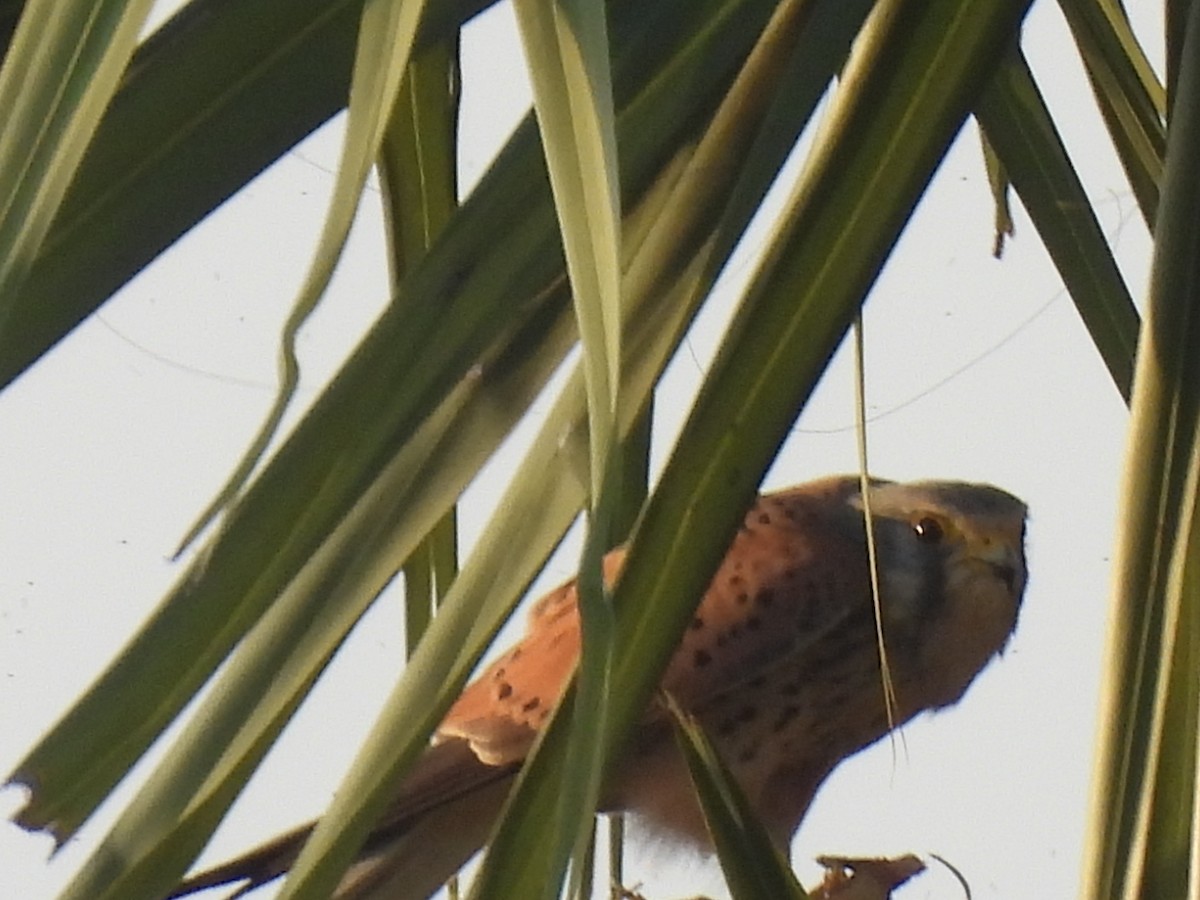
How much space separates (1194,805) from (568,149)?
38cm

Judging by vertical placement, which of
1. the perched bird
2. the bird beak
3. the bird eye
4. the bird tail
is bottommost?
the bird tail

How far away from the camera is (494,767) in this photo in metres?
1.87

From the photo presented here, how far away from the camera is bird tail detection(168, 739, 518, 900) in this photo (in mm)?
1706

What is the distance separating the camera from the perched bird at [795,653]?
77.1 inches

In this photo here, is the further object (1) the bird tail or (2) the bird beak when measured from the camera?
(2) the bird beak

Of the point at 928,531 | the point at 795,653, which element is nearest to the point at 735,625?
the point at 795,653

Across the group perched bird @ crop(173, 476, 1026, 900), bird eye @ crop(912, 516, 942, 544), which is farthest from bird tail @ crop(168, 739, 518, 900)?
bird eye @ crop(912, 516, 942, 544)

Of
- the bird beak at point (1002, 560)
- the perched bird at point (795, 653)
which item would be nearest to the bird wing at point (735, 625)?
the perched bird at point (795, 653)

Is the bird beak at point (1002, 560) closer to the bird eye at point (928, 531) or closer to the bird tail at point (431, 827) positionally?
the bird eye at point (928, 531)

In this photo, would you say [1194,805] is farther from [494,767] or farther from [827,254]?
[494,767]

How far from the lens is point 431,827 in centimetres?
178

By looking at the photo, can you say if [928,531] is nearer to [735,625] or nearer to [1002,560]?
[1002,560]

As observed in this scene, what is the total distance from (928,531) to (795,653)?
0.22 metres

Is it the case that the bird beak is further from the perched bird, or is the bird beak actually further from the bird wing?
the bird wing
